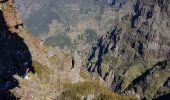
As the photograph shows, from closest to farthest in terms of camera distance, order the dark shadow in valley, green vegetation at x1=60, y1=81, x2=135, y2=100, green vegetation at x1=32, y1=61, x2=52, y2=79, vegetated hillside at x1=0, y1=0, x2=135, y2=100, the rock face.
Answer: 1. vegetated hillside at x1=0, y1=0, x2=135, y2=100
2. green vegetation at x1=60, y1=81, x2=135, y2=100
3. green vegetation at x1=32, y1=61, x2=52, y2=79
4. the dark shadow in valley
5. the rock face

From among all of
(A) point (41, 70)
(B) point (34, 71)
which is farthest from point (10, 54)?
(B) point (34, 71)

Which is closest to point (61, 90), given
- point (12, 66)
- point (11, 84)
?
point (11, 84)

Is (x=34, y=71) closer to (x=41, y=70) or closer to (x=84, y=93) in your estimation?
(x=41, y=70)

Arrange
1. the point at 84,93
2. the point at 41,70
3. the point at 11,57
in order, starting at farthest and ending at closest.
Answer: the point at 11,57, the point at 41,70, the point at 84,93

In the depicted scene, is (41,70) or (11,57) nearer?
(41,70)

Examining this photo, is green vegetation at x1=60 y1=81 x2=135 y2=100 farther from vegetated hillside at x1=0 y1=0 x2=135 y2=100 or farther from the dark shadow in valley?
the dark shadow in valley

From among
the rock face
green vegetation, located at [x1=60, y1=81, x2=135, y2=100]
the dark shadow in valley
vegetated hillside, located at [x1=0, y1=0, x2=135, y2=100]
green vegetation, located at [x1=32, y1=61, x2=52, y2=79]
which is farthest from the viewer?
the rock face

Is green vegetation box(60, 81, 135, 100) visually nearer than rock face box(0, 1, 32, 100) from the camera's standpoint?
Yes

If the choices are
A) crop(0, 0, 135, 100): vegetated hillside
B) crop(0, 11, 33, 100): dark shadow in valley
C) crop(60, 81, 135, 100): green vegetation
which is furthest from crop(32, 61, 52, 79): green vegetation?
crop(60, 81, 135, 100): green vegetation
